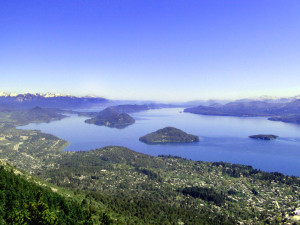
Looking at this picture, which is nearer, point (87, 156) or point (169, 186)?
point (169, 186)

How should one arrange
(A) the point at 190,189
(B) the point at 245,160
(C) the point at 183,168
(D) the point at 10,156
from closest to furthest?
1. (A) the point at 190,189
2. (C) the point at 183,168
3. (D) the point at 10,156
4. (B) the point at 245,160

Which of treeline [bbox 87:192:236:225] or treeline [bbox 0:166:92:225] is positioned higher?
treeline [bbox 0:166:92:225]

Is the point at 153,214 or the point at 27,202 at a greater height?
the point at 27,202

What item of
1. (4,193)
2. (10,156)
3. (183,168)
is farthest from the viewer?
(10,156)

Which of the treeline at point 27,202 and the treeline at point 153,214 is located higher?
the treeline at point 27,202

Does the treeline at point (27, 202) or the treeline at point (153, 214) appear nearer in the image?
the treeline at point (27, 202)

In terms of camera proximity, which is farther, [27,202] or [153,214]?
[153,214]

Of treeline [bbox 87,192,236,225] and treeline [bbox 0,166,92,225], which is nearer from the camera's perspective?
treeline [bbox 0,166,92,225]

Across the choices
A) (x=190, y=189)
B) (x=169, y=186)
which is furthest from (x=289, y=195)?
(x=169, y=186)

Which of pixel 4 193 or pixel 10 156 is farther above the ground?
pixel 4 193

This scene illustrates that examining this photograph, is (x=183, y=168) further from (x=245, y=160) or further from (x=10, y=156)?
(x=10, y=156)

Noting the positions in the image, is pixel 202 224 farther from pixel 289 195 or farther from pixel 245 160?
pixel 245 160
